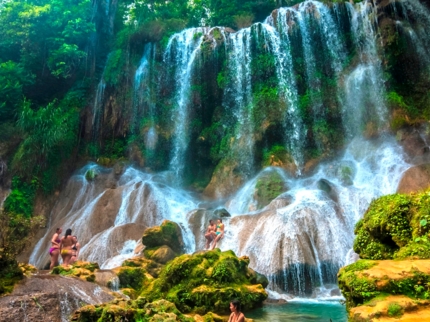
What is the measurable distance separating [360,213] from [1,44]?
23.6m

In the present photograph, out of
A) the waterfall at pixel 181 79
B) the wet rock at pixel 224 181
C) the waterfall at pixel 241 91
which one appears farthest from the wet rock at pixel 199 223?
the waterfall at pixel 181 79

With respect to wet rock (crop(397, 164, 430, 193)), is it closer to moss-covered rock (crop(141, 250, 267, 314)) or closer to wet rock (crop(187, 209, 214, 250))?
wet rock (crop(187, 209, 214, 250))

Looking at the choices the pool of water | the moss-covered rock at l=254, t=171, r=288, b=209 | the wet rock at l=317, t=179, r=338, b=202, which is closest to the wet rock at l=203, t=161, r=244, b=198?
the moss-covered rock at l=254, t=171, r=288, b=209

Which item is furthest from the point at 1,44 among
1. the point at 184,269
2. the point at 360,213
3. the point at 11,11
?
the point at 360,213

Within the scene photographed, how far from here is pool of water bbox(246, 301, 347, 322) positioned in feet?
25.8

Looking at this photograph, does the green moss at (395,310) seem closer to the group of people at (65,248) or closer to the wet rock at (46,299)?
the wet rock at (46,299)

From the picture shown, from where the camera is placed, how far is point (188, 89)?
79.2 feet

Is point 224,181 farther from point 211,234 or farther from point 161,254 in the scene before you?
point 161,254

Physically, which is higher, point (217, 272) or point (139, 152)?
point (139, 152)

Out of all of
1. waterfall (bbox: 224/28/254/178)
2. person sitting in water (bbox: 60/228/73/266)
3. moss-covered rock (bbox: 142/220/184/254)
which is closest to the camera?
person sitting in water (bbox: 60/228/73/266)

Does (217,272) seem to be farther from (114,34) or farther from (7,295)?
(114,34)

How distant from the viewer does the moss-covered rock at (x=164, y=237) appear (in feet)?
41.9

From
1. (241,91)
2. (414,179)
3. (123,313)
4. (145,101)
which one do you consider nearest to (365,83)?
(241,91)

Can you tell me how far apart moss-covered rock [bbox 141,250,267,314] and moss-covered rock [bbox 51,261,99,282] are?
147cm
